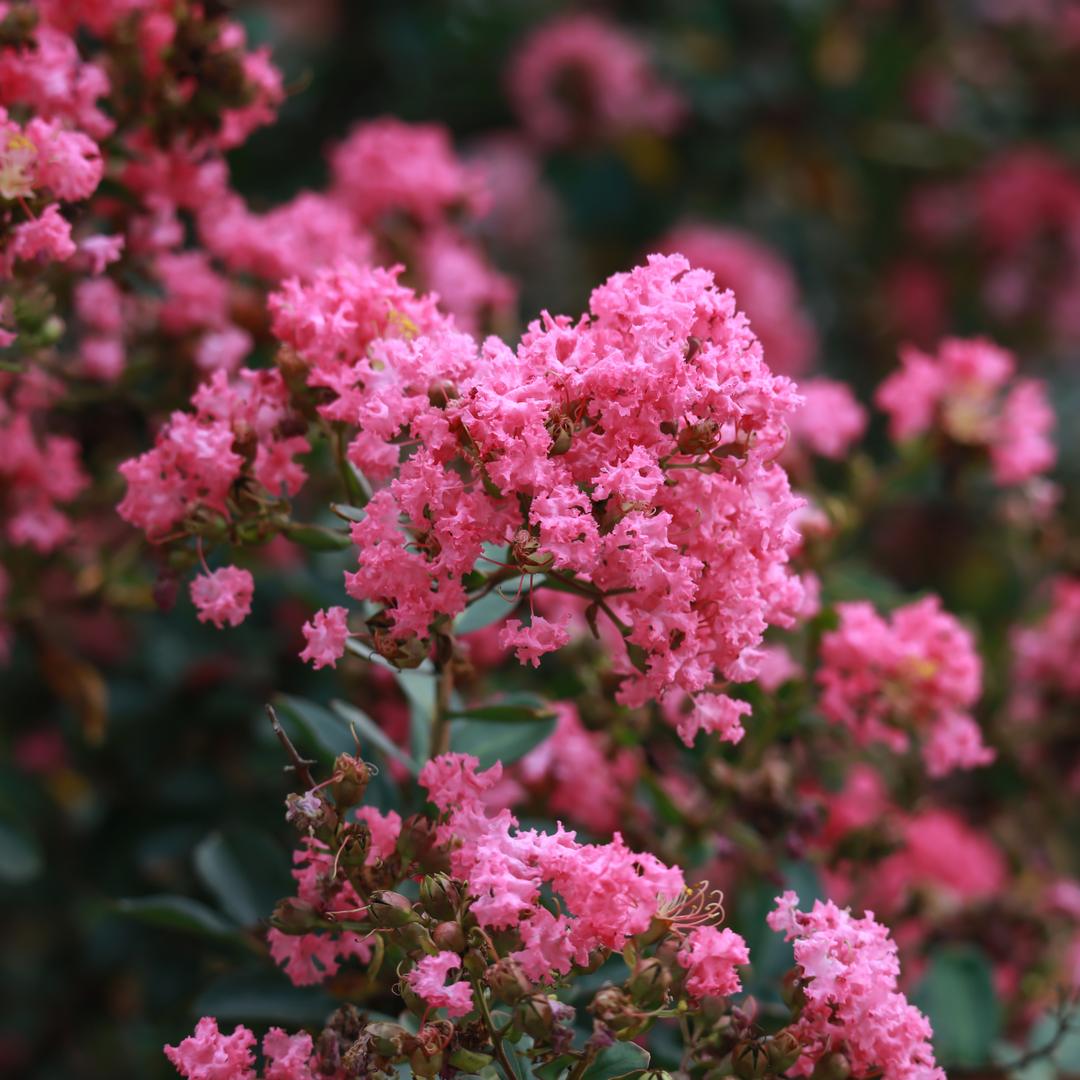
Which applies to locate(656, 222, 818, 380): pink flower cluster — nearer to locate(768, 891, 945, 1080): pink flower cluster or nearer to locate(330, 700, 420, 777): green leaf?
locate(330, 700, 420, 777): green leaf

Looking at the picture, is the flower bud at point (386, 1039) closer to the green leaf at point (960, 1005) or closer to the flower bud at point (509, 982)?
the flower bud at point (509, 982)

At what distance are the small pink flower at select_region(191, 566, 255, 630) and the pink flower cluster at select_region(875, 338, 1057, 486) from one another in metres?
0.97

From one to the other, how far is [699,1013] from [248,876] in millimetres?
603

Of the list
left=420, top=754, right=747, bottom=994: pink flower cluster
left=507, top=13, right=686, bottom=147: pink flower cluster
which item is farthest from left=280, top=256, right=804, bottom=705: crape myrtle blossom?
left=507, top=13, right=686, bottom=147: pink flower cluster

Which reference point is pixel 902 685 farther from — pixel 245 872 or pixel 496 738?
pixel 245 872

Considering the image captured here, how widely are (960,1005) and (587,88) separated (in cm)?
204

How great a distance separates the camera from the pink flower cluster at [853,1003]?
79cm

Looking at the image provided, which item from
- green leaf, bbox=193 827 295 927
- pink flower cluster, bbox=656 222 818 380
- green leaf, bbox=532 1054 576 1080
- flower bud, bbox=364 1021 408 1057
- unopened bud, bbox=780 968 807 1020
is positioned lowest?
flower bud, bbox=364 1021 408 1057

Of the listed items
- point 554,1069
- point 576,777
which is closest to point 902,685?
point 576,777

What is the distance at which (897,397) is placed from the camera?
59.0 inches

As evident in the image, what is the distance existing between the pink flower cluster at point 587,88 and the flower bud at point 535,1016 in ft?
7.18

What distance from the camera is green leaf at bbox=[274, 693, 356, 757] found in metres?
1.09

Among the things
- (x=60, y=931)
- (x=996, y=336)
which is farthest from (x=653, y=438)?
(x=996, y=336)

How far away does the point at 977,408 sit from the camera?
1.50 meters
